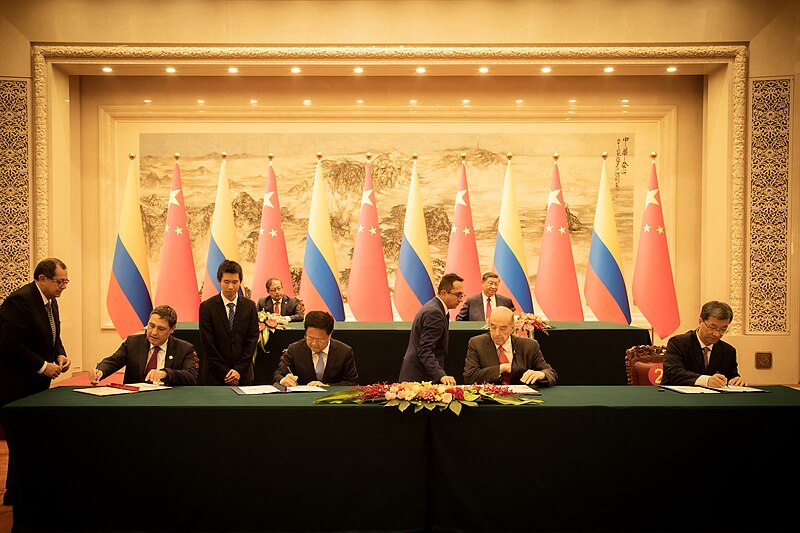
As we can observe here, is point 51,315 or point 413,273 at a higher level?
point 413,273

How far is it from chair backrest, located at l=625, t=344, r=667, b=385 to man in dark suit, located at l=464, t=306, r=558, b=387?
0.81 m

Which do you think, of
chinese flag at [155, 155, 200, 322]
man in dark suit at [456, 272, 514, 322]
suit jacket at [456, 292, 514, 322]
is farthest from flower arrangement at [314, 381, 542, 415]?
chinese flag at [155, 155, 200, 322]

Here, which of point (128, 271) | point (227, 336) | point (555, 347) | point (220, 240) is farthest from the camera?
point (220, 240)

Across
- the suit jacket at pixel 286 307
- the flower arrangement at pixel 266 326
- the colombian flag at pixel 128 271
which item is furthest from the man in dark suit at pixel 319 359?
the colombian flag at pixel 128 271

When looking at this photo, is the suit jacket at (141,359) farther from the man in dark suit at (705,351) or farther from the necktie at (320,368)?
the man in dark suit at (705,351)

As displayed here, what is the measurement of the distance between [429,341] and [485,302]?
2.54 meters

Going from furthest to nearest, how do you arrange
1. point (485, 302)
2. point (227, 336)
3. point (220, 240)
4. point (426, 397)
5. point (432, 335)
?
point (220, 240) → point (485, 302) → point (227, 336) → point (432, 335) → point (426, 397)

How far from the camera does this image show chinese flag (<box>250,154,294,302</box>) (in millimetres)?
8273

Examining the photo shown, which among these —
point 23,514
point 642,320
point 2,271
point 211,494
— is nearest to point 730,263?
point 642,320

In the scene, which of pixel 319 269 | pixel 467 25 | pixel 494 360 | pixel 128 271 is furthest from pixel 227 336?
pixel 467 25

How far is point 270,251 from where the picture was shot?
27.3ft

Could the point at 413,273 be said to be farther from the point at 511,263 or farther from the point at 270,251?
the point at 270,251

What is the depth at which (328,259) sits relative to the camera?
8133 millimetres

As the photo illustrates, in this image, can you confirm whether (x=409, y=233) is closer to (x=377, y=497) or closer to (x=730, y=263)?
(x=730, y=263)
